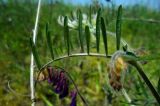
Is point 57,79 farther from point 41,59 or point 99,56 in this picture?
point 41,59

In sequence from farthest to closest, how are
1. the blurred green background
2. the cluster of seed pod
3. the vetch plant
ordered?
the blurred green background, the cluster of seed pod, the vetch plant

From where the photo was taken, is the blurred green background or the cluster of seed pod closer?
the cluster of seed pod

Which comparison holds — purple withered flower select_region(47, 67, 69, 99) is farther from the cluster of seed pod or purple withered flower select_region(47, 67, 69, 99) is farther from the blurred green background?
the blurred green background

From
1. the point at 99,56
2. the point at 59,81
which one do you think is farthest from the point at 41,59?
the point at 99,56

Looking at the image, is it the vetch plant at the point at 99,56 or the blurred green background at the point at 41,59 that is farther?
the blurred green background at the point at 41,59

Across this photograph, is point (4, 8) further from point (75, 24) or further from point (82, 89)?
point (75, 24)

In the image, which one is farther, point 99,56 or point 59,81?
point 59,81

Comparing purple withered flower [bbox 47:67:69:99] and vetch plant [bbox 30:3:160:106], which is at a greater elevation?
vetch plant [bbox 30:3:160:106]

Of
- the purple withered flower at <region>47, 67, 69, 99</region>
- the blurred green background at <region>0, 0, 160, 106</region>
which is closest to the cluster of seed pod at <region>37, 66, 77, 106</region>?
the purple withered flower at <region>47, 67, 69, 99</region>

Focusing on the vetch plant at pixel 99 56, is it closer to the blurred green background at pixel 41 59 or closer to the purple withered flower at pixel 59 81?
the purple withered flower at pixel 59 81

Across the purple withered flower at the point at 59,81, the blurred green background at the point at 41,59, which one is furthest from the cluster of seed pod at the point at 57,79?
the blurred green background at the point at 41,59

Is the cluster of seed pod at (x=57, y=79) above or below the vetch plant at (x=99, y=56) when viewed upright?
below
